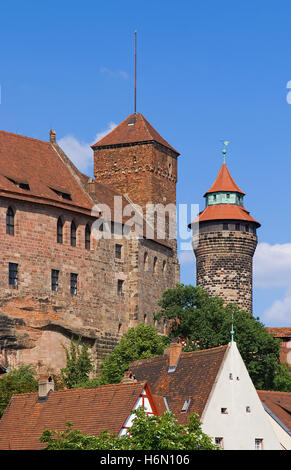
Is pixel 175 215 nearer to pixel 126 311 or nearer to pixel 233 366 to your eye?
pixel 126 311

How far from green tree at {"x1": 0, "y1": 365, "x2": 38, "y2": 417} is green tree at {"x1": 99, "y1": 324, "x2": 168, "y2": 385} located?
12.5 ft

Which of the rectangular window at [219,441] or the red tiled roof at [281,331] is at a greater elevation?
the red tiled roof at [281,331]

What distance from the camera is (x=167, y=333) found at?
79500 mm

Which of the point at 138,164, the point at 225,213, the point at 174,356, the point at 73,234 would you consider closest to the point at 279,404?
the point at 174,356

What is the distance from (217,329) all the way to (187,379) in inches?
976

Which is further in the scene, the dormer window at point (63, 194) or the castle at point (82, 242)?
the dormer window at point (63, 194)

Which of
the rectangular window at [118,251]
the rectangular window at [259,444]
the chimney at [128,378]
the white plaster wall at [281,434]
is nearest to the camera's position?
the rectangular window at [259,444]

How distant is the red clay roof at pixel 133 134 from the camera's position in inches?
3332

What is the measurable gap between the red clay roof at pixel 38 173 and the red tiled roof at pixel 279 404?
20288mm

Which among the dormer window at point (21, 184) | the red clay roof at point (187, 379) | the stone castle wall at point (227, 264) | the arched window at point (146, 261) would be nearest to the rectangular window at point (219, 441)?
the red clay roof at point (187, 379)

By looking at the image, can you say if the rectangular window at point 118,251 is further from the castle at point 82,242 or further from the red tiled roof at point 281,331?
the red tiled roof at point 281,331

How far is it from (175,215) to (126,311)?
38.2 feet

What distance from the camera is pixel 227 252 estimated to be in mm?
96188
